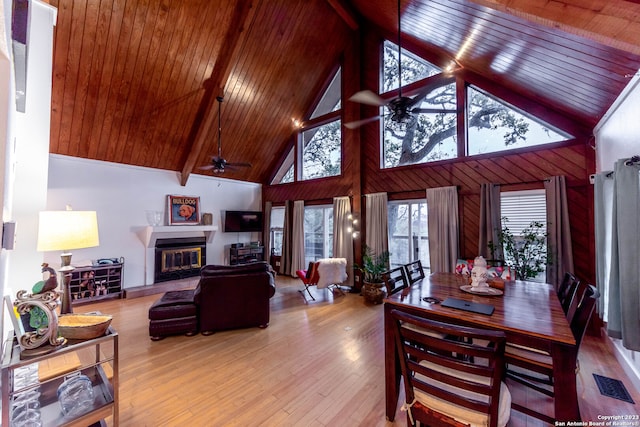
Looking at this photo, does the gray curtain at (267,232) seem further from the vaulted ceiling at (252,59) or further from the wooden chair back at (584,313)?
the wooden chair back at (584,313)

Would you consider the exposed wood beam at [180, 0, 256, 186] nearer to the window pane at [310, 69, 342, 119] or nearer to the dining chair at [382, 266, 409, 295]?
the window pane at [310, 69, 342, 119]

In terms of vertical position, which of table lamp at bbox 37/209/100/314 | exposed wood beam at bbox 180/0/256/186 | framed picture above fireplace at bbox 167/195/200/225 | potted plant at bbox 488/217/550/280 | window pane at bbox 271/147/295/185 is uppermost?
exposed wood beam at bbox 180/0/256/186

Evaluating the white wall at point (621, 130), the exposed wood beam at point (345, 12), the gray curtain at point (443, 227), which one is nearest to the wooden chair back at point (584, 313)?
the white wall at point (621, 130)

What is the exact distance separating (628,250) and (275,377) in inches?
134

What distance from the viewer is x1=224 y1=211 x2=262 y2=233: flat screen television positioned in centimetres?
743

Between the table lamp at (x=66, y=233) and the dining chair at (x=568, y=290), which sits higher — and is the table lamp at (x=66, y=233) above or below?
above

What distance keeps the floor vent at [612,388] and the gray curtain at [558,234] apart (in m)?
1.52

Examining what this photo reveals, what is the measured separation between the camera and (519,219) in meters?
4.20

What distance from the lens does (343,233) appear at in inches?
243

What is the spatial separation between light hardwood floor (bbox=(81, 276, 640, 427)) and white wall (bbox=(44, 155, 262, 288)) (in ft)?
6.82

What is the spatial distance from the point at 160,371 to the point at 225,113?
201 inches

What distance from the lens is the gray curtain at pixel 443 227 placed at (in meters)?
4.63

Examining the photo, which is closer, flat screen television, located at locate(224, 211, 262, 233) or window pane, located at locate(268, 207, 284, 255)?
flat screen television, located at locate(224, 211, 262, 233)

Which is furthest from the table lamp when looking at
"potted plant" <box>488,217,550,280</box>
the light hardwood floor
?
"potted plant" <box>488,217,550,280</box>
